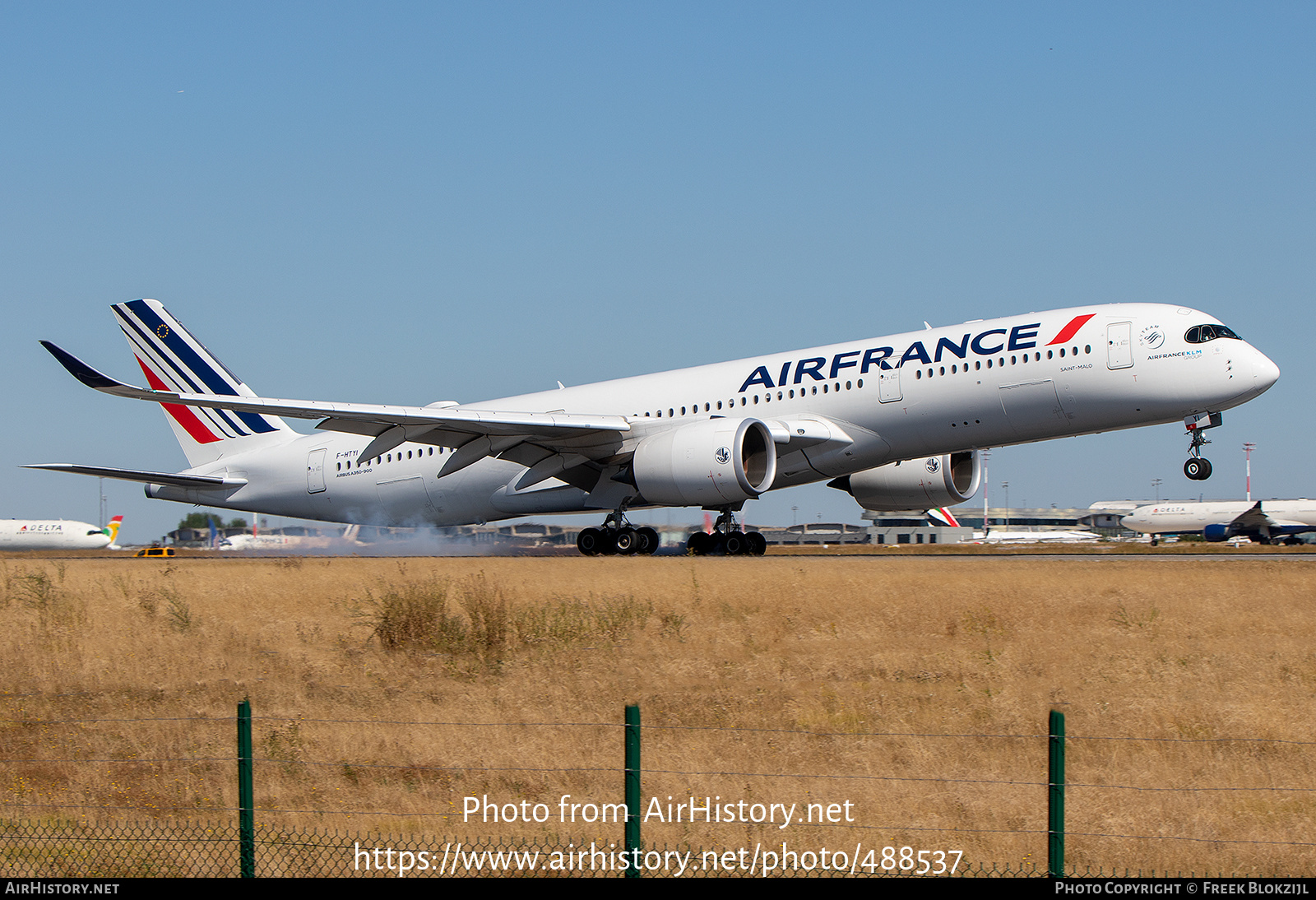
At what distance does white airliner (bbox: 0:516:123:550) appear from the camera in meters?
85.6

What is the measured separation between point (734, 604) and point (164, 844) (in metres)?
10.8

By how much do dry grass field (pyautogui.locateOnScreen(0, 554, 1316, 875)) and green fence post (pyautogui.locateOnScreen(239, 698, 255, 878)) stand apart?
1.10 metres

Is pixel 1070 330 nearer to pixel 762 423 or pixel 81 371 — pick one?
pixel 762 423

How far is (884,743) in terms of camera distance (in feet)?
41.0

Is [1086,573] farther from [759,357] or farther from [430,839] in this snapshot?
[430,839]

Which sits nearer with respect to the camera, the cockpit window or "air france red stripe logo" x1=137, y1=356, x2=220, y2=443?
the cockpit window

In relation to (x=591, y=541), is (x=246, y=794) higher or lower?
lower

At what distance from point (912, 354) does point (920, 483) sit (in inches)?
264

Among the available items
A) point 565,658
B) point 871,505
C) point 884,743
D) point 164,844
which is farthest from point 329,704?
point 871,505

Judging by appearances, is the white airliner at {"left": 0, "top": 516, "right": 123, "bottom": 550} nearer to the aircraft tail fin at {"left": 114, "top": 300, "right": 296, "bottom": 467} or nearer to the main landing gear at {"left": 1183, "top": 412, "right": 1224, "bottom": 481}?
the aircraft tail fin at {"left": 114, "top": 300, "right": 296, "bottom": 467}

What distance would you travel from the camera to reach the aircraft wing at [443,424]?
27.9m

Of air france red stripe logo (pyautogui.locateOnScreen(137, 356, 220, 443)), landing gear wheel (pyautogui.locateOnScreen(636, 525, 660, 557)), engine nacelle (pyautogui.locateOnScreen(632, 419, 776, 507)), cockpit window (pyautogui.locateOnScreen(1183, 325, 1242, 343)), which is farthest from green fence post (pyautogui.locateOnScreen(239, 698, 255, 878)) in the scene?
air france red stripe logo (pyautogui.locateOnScreen(137, 356, 220, 443))

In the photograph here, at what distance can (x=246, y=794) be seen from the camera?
8227 millimetres

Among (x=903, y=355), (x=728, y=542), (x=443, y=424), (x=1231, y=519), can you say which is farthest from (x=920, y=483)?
(x=1231, y=519)
